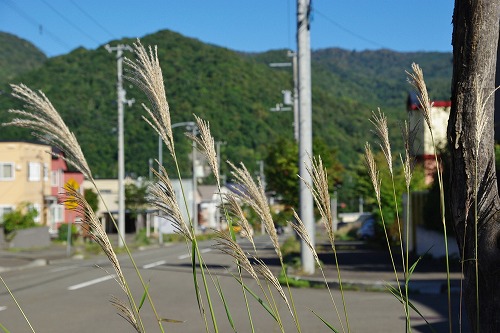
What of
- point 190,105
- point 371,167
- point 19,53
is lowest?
point 371,167

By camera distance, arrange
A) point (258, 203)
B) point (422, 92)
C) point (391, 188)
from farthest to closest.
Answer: point (391, 188)
point (422, 92)
point (258, 203)

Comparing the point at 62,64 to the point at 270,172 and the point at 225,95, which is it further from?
the point at 270,172

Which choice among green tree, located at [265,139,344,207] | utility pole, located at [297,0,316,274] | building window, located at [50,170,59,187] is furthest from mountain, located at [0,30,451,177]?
utility pole, located at [297,0,316,274]

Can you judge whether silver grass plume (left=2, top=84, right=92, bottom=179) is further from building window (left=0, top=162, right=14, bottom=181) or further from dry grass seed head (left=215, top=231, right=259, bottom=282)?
building window (left=0, top=162, right=14, bottom=181)

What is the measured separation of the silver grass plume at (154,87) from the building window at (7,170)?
A: 151ft

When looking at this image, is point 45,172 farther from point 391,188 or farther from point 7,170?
point 391,188

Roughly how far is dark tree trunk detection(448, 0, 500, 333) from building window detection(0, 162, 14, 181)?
4590 centimetres

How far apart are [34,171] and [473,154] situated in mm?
47523

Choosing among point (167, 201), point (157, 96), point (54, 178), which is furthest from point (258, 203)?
point (54, 178)

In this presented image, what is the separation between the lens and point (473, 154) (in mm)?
3680

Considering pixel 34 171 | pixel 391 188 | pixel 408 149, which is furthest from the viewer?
pixel 34 171

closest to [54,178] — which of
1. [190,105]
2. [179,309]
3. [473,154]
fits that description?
[190,105]

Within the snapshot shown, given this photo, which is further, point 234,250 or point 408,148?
point 408,148

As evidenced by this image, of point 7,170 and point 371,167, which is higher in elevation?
point 7,170
